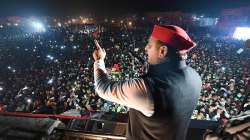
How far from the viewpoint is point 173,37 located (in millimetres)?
2285

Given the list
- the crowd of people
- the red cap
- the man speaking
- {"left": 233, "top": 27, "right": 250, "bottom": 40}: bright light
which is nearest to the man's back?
the man speaking

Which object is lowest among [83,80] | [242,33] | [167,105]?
[83,80]

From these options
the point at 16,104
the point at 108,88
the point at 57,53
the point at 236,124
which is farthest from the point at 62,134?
the point at 57,53

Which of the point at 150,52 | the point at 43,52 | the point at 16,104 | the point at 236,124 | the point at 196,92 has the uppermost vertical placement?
the point at 43,52

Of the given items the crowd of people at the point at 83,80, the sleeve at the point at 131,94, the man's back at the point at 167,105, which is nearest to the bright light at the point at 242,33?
the crowd of people at the point at 83,80

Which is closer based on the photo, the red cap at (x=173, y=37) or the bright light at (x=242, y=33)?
the red cap at (x=173, y=37)

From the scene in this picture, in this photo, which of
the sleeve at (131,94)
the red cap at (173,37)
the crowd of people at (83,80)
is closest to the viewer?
the sleeve at (131,94)

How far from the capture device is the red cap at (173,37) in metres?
2.28

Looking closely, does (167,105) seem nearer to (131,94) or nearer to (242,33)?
(131,94)

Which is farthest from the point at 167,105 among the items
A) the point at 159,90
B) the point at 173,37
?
the point at 173,37

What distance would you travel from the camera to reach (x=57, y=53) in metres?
31.5

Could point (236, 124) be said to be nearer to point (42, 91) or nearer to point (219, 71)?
point (42, 91)

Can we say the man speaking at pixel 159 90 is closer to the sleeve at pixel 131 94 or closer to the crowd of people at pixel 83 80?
the sleeve at pixel 131 94

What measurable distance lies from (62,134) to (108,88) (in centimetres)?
164
